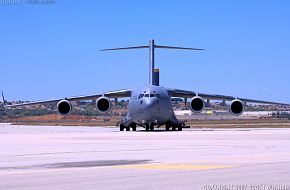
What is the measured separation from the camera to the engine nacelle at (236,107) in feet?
157

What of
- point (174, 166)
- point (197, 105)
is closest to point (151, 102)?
point (197, 105)

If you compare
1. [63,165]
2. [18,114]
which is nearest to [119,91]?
[63,165]

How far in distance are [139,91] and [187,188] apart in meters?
36.4

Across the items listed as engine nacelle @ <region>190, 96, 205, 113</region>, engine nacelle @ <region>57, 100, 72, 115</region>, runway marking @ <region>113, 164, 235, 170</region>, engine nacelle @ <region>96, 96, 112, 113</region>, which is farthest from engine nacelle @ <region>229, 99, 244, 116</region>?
runway marking @ <region>113, 164, 235, 170</region>

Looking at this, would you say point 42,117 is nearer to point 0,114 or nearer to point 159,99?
point 0,114

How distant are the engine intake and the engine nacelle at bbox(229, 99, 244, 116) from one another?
840 centimetres

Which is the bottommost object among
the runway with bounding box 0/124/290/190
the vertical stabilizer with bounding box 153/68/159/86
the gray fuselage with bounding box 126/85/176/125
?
the runway with bounding box 0/124/290/190

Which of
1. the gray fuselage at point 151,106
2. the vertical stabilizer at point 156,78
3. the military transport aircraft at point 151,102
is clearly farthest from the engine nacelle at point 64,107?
the vertical stabilizer at point 156,78

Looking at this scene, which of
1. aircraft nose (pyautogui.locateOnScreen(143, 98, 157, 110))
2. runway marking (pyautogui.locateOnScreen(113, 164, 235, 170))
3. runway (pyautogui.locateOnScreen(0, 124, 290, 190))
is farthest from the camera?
aircraft nose (pyautogui.locateOnScreen(143, 98, 157, 110))

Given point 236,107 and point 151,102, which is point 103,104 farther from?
point 236,107

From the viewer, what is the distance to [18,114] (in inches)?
5586

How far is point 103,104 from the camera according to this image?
47.1 m

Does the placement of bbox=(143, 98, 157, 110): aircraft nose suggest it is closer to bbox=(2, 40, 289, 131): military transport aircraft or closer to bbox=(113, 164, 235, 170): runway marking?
bbox=(2, 40, 289, 131): military transport aircraft

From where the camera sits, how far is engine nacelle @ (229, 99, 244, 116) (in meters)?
47.8
